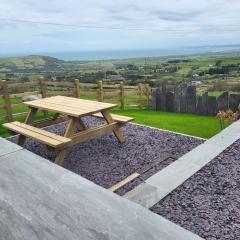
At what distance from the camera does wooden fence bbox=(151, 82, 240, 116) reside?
30.6 feet

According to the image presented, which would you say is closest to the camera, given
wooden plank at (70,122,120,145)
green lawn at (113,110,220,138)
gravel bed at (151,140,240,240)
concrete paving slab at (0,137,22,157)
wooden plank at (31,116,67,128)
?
concrete paving slab at (0,137,22,157)

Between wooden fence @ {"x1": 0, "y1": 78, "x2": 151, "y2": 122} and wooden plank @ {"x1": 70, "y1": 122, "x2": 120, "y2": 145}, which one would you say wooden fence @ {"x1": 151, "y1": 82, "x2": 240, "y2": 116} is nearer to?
wooden fence @ {"x1": 0, "y1": 78, "x2": 151, "y2": 122}

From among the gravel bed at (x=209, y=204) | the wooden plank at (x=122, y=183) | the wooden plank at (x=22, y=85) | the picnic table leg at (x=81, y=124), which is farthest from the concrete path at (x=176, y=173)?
the wooden plank at (x=22, y=85)

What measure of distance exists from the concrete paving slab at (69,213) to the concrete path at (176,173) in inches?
82.7

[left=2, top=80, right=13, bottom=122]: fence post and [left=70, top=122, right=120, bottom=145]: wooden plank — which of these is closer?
[left=70, top=122, right=120, bottom=145]: wooden plank

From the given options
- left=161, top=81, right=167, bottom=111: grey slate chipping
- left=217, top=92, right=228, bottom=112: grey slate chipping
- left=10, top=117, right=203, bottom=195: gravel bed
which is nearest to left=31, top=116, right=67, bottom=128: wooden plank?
left=10, top=117, right=203, bottom=195: gravel bed

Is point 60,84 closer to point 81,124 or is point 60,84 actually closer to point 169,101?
point 81,124

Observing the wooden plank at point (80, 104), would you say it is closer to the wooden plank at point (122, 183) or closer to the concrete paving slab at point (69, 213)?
the wooden plank at point (122, 183)

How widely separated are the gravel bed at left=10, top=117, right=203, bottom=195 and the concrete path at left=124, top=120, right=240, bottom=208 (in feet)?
2.72

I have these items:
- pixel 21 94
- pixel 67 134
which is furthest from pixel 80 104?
pixel 21 94

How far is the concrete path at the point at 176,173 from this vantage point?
10.8 feet

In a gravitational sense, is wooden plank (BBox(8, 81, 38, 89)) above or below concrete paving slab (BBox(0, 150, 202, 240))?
below

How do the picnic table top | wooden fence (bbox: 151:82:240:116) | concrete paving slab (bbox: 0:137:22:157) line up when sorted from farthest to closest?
wooden fence (bbox: 151:82:240:116)
the picnic table top
concrete paving slab (bbox: 0:137:22:157)

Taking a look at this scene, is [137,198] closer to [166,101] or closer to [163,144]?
[163,144]
